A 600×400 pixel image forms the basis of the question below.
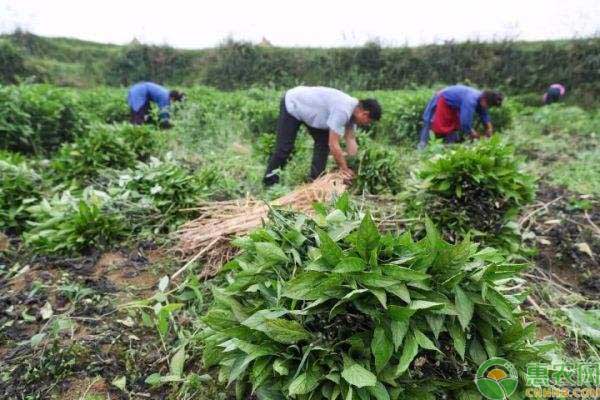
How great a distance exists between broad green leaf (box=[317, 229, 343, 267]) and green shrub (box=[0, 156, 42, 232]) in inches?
131

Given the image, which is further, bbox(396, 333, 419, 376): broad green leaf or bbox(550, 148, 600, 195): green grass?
bbox(550, 148, 600, 195): green grass

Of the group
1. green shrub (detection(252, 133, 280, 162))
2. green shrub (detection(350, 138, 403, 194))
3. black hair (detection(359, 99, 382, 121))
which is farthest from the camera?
green shrub (detection(252, 133, 280, 162))

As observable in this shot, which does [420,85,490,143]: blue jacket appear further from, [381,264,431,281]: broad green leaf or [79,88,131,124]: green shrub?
[79,88,131,124]: green shrub

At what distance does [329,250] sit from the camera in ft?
4.66

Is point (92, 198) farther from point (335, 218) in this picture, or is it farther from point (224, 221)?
point (335, 218)

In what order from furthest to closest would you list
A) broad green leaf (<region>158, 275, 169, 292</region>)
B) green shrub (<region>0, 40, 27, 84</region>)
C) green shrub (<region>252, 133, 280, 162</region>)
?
green shrub (<region>0, 40, 27, 84</region>), green shrub (<region>252, 133, 280, 162</region>), broad green leaf (<region>158, 275, 169, 292</region>)

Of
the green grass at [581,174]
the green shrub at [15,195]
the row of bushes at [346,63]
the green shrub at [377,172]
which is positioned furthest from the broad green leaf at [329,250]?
the row of bushes at [346,63]

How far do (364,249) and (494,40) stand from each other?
67.9ft

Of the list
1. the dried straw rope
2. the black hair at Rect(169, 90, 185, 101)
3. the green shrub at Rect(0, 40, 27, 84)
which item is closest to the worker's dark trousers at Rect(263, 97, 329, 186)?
the dried straw rope

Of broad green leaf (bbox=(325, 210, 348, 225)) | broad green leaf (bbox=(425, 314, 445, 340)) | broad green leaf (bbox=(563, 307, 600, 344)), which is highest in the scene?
broad green leaf (bbox=(325, 210, 348, 225))

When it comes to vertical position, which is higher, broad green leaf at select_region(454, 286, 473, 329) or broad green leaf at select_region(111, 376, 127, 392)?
broad green leaf at select_region(454, 286, 473, 329)

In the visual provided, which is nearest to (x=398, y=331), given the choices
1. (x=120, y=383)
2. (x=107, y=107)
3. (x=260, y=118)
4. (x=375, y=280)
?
(x=375, y=280)

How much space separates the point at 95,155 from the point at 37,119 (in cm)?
264

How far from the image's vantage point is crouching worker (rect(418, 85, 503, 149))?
250 inches
